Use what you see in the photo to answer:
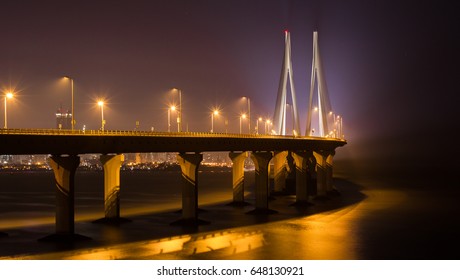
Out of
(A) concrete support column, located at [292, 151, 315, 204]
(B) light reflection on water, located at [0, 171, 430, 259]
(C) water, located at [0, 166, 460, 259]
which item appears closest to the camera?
(B) light reflection on water, located at [0, 171, 430, 259]

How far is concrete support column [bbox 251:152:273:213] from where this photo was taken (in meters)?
74.9

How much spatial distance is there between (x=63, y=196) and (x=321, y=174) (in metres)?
60.2

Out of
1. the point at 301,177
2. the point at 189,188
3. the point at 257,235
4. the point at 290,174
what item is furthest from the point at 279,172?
the point at 257,235

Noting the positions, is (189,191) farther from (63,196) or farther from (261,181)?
(261,181)

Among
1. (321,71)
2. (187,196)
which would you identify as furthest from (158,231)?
(321,71)

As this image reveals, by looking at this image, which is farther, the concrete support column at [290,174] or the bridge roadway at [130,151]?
the concrete support column at [290,174]

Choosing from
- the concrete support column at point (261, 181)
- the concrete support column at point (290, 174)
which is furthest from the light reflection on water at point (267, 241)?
the concrete support column at point (290, 174)

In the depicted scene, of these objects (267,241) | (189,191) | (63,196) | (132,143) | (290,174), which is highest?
(132,143)

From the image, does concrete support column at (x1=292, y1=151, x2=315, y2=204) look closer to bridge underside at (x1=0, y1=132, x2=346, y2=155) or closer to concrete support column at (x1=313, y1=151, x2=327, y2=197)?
bridge underside at (x1=0, y1=132, x2=346, y2=155)

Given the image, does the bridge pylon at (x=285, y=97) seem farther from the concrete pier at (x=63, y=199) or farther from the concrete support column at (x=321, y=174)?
the concrete pier at (x=63, y=199)

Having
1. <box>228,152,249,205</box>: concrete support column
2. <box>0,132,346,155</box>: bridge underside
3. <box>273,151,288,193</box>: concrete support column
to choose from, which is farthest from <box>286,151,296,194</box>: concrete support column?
<box>0,132,346,155</box>: bridge underside

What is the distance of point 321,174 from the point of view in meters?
102

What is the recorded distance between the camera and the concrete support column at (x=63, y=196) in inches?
1891
